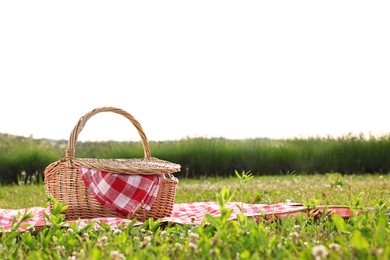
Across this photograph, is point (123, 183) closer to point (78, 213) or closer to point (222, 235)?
point (78, 213)

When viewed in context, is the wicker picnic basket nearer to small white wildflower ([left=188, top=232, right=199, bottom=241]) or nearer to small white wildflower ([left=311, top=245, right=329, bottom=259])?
small white wildflower ([left=188, top=232, right=199, bottom=241])

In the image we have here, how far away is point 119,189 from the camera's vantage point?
3.78m

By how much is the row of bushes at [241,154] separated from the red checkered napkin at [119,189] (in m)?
4.82

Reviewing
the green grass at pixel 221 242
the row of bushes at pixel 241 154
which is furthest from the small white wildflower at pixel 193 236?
the row of bushes at pixel 241 154

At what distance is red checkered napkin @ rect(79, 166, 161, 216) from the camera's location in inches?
148

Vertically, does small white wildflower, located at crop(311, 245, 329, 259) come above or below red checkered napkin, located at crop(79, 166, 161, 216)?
below

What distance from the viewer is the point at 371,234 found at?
8.02 feet

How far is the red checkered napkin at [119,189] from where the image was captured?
3770 mm

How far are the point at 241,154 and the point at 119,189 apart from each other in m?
5.44

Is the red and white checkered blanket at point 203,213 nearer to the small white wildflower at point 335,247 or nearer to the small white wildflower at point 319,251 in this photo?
the small white wildflower at point 335,247

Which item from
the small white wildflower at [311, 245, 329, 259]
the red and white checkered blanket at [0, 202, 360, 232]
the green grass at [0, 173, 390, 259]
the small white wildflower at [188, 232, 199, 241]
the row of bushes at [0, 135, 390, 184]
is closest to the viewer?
the small white wildflower at [311, 245, 329, 259]

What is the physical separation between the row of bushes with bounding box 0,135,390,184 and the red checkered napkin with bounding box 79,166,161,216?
15.8 ft

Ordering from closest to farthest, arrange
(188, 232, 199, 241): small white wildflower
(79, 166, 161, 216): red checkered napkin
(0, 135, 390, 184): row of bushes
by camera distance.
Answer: (188, 232, 199, 241): small white wildflower, (79, 166, 161, 216): red checkered napkin, (0, 135, 390, 184): row of bushes

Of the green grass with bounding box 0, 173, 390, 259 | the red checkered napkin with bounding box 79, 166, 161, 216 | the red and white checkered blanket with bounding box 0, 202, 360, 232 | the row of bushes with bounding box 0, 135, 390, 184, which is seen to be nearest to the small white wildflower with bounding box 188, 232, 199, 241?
the green grass with bounding box 0, 173, 390, 259
